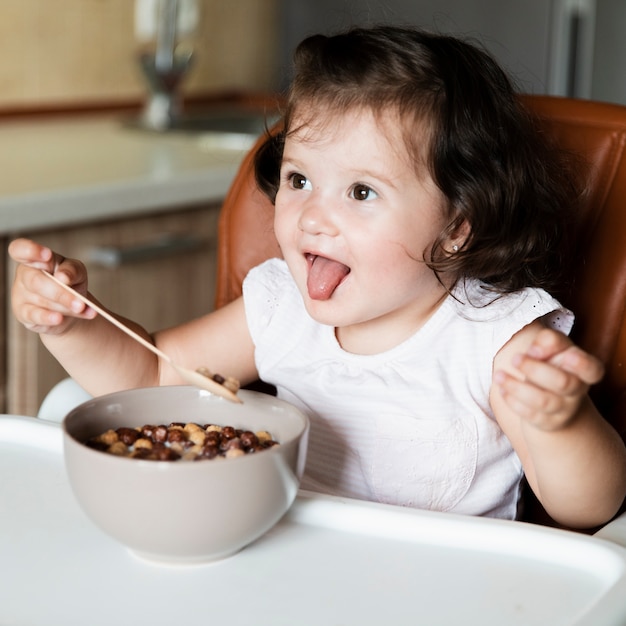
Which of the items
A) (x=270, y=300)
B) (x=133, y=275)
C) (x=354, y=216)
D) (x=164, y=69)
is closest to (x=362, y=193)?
(x=354, y=216)

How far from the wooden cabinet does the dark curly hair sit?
2.40 feet

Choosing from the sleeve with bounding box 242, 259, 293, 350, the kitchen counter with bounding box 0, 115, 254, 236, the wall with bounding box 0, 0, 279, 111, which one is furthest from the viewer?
the wall with bounding box 0, 0, 279, 111

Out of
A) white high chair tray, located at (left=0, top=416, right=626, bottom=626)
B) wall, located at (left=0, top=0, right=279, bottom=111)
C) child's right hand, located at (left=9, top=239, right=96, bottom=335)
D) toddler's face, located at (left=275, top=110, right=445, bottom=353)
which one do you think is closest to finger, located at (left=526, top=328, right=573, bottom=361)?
white high chair tray, located at (left=0, top=416, right=626, bottom=626)

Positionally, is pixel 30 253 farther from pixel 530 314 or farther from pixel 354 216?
pixel 530 314

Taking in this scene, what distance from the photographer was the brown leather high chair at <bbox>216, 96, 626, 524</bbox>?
1143mm

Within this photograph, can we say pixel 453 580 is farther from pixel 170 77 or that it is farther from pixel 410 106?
pixel 170 77

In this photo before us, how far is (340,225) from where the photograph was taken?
3.43 ft

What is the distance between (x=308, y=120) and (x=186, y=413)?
34 cm

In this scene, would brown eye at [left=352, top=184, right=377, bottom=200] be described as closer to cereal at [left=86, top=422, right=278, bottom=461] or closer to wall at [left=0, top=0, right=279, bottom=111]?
cereal at [left=86, top=422, right=278, bottom=461]

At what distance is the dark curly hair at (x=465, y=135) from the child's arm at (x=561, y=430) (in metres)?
0.10

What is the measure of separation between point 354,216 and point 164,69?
1.54 metres

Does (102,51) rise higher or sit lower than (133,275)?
higher

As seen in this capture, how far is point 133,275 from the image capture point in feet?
6.22

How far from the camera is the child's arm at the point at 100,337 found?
1053mm
